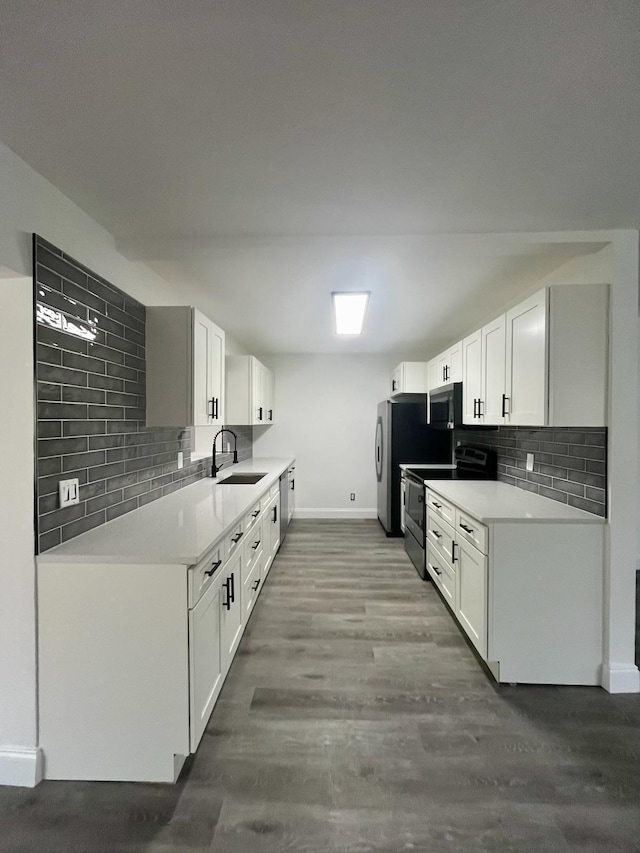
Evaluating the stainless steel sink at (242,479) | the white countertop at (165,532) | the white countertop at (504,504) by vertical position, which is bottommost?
the stainless steel sink at (242,479)

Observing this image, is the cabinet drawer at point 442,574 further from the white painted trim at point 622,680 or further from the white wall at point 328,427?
the white wall at point 328,427

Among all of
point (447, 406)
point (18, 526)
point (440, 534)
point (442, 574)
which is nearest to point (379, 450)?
point (447, 406)

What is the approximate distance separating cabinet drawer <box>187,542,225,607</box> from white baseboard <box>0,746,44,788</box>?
2.79 feet

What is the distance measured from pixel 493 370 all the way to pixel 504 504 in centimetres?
96

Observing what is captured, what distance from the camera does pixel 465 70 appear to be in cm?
104

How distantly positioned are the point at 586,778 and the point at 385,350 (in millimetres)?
4617

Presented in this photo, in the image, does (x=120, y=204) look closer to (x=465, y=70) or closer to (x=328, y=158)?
(x=328, y=158)

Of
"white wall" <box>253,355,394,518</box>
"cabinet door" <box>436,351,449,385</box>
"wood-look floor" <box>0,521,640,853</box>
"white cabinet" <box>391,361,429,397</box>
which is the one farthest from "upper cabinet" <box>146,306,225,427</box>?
"white wall" <box>253,355,394,518</box>

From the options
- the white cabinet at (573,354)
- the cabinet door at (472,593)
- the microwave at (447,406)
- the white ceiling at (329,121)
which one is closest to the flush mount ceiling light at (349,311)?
the white ceiling at (329,121)

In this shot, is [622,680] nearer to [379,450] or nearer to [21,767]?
[21,767]

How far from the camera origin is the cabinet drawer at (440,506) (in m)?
2.68

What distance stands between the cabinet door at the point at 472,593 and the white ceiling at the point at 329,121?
1.75 meters

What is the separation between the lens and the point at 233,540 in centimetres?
211

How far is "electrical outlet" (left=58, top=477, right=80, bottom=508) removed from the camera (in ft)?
5.27
